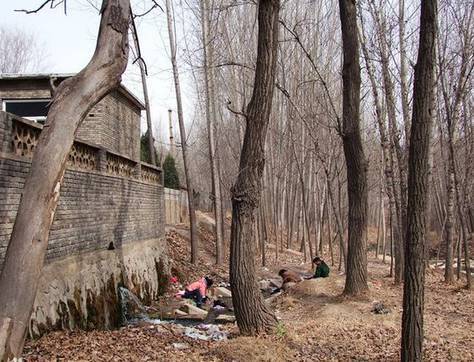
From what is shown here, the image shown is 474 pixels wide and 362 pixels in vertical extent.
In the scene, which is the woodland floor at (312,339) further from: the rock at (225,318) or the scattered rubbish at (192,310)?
the scattered rubbish at (192,310)

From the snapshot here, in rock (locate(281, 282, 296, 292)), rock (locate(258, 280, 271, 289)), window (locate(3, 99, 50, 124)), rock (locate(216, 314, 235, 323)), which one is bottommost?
rock (locate(258, 280, 271, 289))

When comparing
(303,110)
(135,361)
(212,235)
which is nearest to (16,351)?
(135,361)

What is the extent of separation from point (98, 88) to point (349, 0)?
734cm

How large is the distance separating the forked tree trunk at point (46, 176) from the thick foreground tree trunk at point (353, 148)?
21.0 feet

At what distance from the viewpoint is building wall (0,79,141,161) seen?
14602 millimetres

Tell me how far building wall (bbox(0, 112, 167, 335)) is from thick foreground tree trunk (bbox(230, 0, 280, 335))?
2.78 meters

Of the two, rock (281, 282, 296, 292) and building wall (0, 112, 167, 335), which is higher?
building wall (0, 112, 167, 335)

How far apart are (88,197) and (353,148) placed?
5.41m

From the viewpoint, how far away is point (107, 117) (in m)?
16.6

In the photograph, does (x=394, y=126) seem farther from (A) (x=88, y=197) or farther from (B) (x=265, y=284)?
(A) (x=88, y=197)

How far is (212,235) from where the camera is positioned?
79.8 feet

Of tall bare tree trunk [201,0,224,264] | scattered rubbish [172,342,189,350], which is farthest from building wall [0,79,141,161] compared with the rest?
scattered rubbish [172,342,189,350]

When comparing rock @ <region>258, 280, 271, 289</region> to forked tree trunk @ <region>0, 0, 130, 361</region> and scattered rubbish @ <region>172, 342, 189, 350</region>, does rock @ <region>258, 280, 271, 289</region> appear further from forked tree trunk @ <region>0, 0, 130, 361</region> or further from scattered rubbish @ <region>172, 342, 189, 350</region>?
forked tree trunk @ <region>0, 0, 130, 361</region>

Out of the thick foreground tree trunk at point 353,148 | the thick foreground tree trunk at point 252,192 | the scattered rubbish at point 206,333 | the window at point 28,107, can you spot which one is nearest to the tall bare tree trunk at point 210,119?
the window at point 28,107
